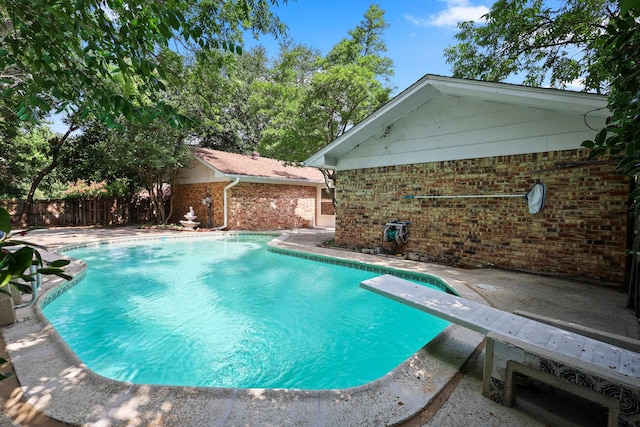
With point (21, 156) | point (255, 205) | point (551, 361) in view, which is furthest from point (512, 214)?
point (21, 156)

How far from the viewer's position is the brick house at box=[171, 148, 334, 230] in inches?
571

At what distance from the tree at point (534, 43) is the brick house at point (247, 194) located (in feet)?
32.3

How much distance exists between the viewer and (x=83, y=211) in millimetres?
15875

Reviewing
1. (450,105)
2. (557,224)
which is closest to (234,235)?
(450,105)

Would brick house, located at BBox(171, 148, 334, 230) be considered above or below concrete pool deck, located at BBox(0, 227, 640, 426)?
above

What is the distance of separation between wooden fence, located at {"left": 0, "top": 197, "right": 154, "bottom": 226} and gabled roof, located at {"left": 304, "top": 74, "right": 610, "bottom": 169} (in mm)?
13099

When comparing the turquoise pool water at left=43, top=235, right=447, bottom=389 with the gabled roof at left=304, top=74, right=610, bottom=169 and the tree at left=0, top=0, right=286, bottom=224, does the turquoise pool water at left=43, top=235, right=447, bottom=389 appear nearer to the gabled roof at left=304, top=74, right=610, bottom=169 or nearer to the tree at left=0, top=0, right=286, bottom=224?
the tree at left=0, top=0, right=286, bottom=224

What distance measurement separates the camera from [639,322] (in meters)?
3.57

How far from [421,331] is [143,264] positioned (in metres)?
7.55

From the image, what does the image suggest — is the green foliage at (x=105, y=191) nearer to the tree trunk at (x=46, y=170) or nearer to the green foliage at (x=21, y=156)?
the tree trunk at (x=46, y=170)

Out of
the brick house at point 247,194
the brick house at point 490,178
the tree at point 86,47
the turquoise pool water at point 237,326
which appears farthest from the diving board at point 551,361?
the brick house at point 247,194

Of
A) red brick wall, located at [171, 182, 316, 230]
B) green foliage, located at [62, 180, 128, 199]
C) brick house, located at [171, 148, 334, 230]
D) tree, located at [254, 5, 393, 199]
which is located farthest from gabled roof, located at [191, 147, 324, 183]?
green foliage, located at [62, 180, 128, 199]

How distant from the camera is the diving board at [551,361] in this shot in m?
1.73

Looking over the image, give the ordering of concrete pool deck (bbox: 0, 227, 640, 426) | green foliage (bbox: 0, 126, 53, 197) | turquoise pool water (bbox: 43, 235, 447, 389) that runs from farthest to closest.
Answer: green foliage (bbox: 0, 126, 53, 197)
turquoise pool water (bbox: 43, 235, 447, 389)
concrete pool deck (bbox: 0, 227, 640, 426)
